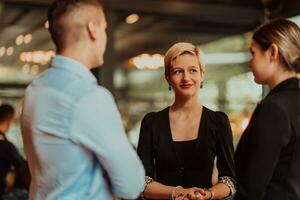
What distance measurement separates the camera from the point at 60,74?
1490mm

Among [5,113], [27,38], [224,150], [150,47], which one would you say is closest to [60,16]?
[224,150]

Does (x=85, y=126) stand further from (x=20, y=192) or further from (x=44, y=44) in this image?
(x=44, y=44)

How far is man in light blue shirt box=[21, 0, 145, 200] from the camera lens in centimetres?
142

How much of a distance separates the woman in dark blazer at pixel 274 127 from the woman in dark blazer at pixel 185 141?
42 centimetres

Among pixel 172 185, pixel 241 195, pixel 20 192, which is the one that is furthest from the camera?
pixel 20 192

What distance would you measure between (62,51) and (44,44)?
440 cm

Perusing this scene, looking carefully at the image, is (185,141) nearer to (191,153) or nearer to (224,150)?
(191,153)

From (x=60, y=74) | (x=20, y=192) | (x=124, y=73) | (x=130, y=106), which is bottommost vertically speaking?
(x=20, y=192)

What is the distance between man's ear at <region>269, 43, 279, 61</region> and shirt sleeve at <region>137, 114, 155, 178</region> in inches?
27.8

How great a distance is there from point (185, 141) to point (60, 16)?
912mm

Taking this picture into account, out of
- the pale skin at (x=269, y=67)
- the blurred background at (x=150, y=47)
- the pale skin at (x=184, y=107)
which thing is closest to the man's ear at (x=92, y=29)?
the pale skin at (x=269, y=67)

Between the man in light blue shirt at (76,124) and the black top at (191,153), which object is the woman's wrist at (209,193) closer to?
the black top at (191,153)

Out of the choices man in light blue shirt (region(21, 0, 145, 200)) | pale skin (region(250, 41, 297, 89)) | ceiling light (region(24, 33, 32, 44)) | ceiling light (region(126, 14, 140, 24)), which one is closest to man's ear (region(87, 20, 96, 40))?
man in light blue shirt (region(21, 0, 145, 200))

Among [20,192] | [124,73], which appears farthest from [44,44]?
[20,192]
